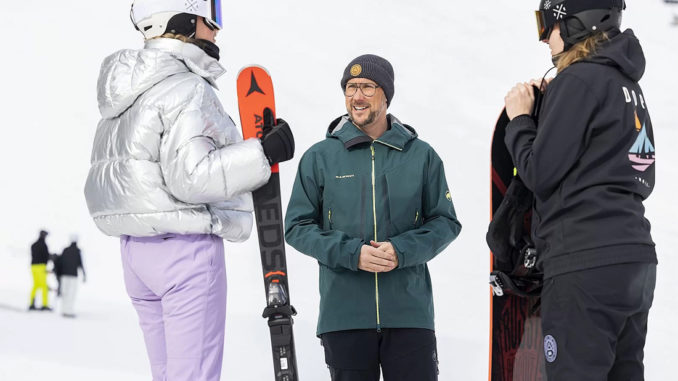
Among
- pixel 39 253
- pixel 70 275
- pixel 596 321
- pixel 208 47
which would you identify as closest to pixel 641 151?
pixel 596 321

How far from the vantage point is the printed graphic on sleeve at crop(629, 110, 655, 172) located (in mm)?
2184

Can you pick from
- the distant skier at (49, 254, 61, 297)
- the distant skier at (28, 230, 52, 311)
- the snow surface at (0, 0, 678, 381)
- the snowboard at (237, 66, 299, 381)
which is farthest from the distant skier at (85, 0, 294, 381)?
the distant skier at (49, 254, 61, 297)

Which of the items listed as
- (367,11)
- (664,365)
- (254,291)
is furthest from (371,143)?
(367,11)

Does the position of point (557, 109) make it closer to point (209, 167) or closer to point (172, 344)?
point (209, 167)

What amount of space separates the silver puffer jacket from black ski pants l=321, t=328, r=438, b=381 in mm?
656

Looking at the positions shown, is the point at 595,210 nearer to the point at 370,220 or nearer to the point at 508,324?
the point at 508,324

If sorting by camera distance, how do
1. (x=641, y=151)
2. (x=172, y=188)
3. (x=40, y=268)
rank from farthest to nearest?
(x=40, y=268) < (x=172, y=188) < (x=641, y=151)

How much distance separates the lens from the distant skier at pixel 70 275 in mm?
9484

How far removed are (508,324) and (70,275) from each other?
27.1ft

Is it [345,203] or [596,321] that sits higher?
[345,203]

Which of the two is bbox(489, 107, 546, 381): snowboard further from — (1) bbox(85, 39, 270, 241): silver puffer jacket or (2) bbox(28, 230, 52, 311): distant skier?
(2) bbox(28, 230, 52, 311): distant skier

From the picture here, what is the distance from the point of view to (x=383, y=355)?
2.85 meters

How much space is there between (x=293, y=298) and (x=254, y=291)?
0.87 meters

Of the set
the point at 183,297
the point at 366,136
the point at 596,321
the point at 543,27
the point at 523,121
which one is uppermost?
the point at 543,27
